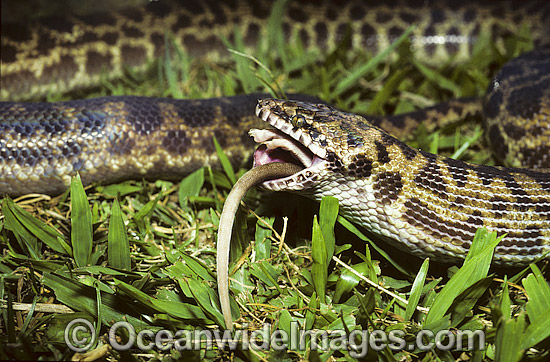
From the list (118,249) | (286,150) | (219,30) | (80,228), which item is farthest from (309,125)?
(219,30)

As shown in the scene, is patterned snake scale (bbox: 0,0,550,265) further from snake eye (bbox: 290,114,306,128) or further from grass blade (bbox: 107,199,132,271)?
grass blade (bbox: 107,199,132,271)

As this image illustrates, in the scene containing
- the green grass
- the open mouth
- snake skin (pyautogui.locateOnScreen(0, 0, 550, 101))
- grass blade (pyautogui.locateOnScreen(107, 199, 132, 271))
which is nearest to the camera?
the green grass

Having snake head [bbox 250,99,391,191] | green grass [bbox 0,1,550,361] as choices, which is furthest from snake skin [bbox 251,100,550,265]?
green grass [bbox 0,1,550,361]

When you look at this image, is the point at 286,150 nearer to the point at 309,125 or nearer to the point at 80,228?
the point at 309,125

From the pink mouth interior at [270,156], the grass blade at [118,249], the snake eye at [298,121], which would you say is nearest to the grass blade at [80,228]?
the grass blade at [118,249]

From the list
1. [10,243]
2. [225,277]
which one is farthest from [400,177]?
[10,243]

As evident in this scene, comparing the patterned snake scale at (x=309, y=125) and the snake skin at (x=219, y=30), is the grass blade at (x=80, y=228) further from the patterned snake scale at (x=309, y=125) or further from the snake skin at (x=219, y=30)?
the snake skin at (x=219, y=30)
